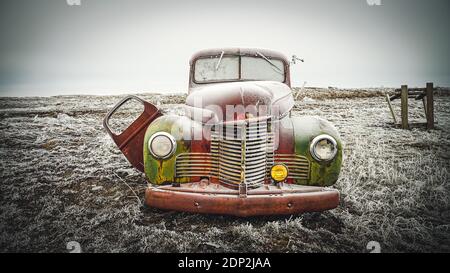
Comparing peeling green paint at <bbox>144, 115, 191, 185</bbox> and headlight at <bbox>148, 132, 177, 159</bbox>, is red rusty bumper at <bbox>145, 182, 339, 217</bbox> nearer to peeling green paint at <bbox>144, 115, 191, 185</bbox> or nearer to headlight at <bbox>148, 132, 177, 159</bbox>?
peeling green paint at <bbox>144, 115, 191, 185</bbox>

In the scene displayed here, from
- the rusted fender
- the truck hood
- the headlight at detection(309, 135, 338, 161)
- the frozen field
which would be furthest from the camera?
the rusted fender

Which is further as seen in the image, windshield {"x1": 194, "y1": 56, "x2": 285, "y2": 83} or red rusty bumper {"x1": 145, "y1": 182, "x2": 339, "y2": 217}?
windshield {"x1": 194, "y1": 56, "x2": 285, "y2": 83}

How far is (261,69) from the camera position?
3.66 metres

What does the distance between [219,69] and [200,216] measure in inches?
77.4

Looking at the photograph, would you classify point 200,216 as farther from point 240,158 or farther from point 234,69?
point 234,69

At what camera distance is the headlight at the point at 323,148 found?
8.13ft

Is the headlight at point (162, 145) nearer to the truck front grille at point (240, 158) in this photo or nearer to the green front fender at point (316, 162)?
the truck front grille at point (240, 158)

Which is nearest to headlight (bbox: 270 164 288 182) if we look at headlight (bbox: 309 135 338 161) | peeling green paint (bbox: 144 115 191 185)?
headlight (bbox: 309 135 338 161)

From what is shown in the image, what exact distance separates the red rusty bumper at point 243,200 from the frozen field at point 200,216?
30cm

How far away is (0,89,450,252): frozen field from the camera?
225 centimetres

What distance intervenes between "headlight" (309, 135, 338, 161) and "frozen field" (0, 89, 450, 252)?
2.10 ft

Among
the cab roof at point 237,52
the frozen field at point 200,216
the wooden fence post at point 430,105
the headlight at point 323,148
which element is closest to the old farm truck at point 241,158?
the headlight at point 323,148

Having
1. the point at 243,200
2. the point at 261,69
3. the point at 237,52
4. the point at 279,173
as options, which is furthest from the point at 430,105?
the point at 243,200
